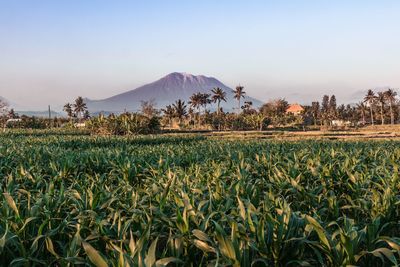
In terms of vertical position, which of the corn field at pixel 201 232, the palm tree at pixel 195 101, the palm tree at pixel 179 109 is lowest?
the corn field at pixel 201 232

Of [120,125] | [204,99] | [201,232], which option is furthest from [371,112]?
[201,232]

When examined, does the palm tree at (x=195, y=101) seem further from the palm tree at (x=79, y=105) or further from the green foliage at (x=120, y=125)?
the green foliage at (x=120, y=125)

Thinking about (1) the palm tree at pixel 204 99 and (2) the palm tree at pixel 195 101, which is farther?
(1) the palm tree at pixel 204 99

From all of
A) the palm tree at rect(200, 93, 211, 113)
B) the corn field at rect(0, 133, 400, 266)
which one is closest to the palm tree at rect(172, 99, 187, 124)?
the palm tree at rect(200, 93, 211, 113)

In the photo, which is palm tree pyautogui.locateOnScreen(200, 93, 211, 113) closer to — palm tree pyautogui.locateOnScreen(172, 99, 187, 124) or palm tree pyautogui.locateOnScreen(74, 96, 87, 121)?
palm tree pyautogui.locateOnScreen(172, 99, 187, 124)

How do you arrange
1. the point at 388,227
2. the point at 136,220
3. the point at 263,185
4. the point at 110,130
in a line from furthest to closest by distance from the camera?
the point at 110,130 < the point at 263,185 < the point at 388,227 < the point at 136,220

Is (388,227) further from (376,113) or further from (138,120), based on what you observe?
(376,113)

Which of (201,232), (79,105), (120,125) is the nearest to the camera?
(201,232)

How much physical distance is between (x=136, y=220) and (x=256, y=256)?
1379mm

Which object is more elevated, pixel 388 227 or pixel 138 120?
pixel 138 120

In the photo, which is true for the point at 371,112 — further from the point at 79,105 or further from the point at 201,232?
the point at 201,232

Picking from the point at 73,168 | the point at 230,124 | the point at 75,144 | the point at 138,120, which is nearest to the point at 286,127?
the point at 230,124

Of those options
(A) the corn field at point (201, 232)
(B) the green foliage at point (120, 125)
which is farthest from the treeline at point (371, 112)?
(A) the corn field at point (201, 232)

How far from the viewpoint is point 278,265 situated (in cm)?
330
